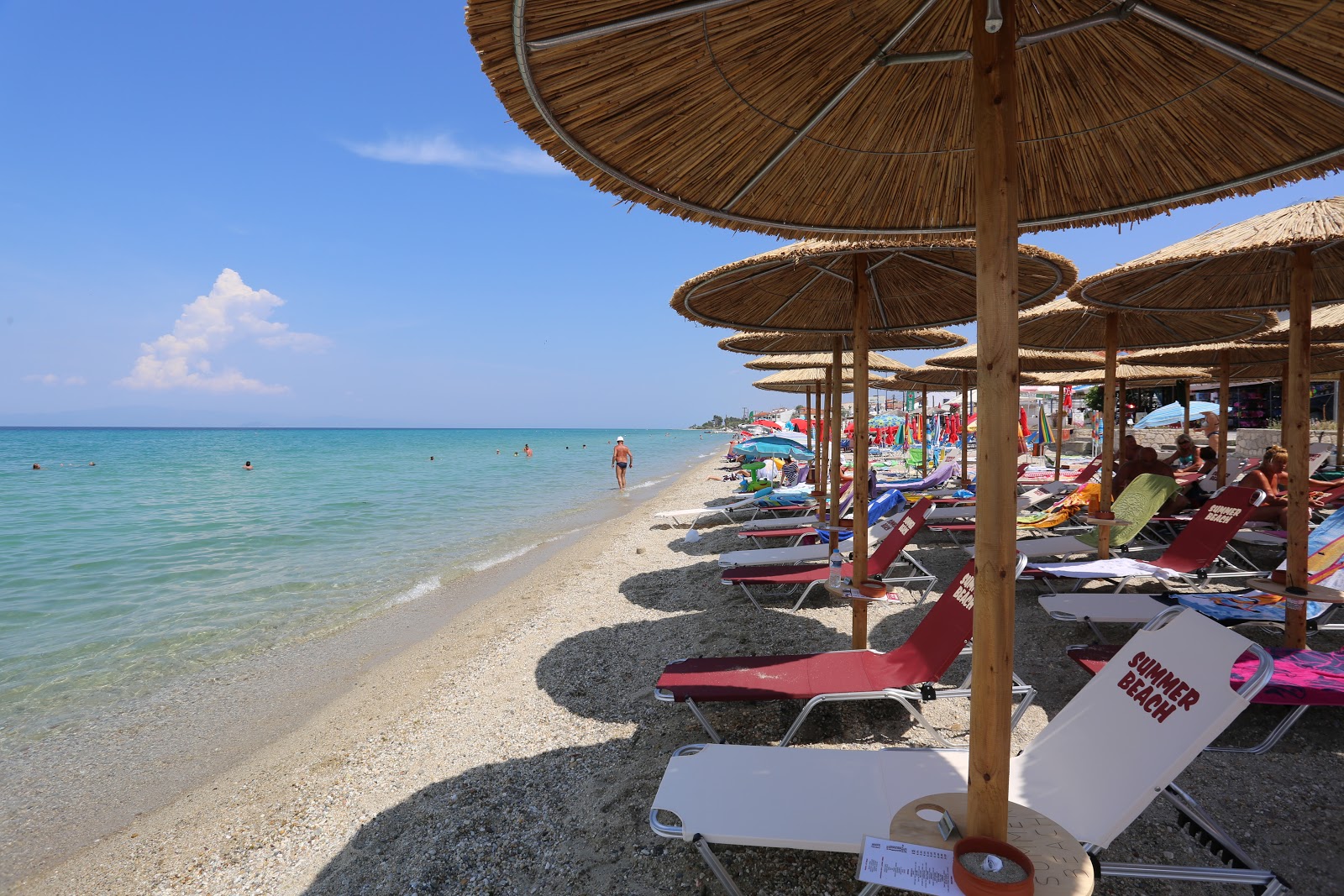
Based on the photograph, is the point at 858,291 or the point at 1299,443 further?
the point at 858,291

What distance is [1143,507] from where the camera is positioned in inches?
241

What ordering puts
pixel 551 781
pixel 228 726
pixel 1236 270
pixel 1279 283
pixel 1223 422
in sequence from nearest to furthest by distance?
pixel 551 781, pixel 1236 270, pixel 228 726, pixel 1279 283, pixel 1223 422

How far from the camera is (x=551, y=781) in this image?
2.98m

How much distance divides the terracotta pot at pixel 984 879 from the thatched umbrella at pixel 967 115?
40mm

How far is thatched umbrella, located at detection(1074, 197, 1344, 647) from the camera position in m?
3.35

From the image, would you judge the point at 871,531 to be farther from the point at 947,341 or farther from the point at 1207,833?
the point at 1207,833

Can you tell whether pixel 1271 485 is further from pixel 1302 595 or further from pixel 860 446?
pixel 860 446

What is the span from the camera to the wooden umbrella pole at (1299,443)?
133 inches

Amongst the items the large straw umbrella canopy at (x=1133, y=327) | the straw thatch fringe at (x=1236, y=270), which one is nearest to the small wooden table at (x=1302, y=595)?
the straw thatch fringe at (x=1236, y=270)

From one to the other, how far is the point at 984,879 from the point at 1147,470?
763 centimetres

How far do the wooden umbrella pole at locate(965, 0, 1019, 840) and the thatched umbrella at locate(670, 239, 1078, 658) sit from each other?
1.44 meters

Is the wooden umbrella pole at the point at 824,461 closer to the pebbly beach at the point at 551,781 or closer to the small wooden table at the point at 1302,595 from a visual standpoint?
the pebbly beach at the point at 551,781

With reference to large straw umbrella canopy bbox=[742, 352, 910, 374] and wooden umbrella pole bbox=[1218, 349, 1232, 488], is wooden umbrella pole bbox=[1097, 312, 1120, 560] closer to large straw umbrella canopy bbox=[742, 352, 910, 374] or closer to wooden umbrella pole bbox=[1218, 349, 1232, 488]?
large straw umbrella canopy bbox=[742, 352, 910, 374]

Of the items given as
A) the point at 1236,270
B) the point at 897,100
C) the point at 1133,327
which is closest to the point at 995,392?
the point at 897,100
